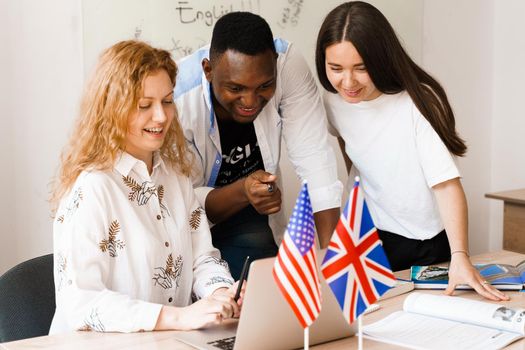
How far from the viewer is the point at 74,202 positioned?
1.51m

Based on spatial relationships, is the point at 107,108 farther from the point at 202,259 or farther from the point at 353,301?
the point at 353,301

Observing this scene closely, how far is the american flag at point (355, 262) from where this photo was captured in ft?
3.80

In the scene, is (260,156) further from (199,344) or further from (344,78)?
(199,344)

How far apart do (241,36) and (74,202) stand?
0.59 meters

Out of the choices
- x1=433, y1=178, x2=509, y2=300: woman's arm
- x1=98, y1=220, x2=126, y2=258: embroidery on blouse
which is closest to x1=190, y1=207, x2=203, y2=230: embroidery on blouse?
x1=98, y1=220, x2=126, y2=258: embroidery on blouse

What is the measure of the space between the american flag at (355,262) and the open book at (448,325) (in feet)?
0.64

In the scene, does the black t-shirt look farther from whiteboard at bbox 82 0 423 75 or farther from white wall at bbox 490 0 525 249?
white wall at bbox 490 0 525 249

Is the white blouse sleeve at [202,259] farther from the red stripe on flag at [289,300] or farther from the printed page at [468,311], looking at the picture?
the red stripe on flag at [289,300]

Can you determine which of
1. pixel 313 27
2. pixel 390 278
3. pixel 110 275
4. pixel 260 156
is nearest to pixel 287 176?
pixel 313 27

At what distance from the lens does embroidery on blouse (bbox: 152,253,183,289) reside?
1594mm

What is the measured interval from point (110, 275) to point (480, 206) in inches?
113

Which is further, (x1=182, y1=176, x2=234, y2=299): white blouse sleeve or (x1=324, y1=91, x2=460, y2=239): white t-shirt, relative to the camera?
(x1=324, y1=91, x2=460, y2=239): white t-shirt

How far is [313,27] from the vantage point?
10.3ft

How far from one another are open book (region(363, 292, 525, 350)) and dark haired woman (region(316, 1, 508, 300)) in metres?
0.16
